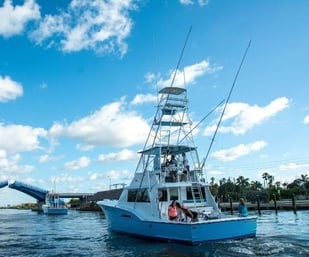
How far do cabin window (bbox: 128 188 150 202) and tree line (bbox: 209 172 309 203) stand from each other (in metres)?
51.2

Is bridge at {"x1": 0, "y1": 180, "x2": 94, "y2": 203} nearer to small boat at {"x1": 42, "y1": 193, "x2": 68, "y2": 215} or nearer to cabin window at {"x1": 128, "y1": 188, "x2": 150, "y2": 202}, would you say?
small boat at {"x1": 42, "y1": 193, "x2": 68, "y2": 215}

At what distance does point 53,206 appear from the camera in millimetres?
72938

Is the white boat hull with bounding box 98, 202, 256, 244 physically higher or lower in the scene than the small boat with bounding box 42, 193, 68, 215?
lower

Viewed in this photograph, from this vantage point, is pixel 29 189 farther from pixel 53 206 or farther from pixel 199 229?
pixel 199 229

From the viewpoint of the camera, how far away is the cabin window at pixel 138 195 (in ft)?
64.9

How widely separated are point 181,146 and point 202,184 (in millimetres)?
2284

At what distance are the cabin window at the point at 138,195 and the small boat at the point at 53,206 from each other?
155 ft

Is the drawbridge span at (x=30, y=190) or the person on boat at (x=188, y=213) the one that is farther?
the drawbridge span at (x=30, y=190)

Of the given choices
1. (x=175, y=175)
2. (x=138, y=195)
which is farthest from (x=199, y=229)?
(x=138, y=195)

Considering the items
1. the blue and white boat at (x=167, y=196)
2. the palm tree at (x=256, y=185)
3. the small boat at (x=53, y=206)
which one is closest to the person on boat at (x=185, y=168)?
the blue and white boat at (x=167, y=196)

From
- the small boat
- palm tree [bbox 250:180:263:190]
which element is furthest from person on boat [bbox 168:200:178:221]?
palm tree [bbox 250:180:263:190]

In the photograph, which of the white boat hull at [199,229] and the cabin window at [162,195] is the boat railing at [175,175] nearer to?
the cabin window at [162,195]

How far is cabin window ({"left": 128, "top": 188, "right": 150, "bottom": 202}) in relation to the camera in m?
19.8

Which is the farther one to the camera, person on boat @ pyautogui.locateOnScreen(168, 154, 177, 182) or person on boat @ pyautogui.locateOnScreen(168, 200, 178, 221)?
person on boat @ pyautogui.locateOnScreen(168, 154, 177, 182)
